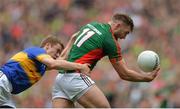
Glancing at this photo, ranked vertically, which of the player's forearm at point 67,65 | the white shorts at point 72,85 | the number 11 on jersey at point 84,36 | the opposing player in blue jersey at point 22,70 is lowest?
the white shorts at point 72,85

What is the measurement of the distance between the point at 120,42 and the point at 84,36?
290 inches

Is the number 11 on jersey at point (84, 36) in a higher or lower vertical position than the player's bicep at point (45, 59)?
higher

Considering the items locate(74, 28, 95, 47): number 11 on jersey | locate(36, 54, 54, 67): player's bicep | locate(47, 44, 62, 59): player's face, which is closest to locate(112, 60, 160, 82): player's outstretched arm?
locate(74, 28, 95, 47): number 11 on jersey

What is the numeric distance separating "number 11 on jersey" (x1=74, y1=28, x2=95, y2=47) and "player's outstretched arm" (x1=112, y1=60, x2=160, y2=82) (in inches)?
19.6

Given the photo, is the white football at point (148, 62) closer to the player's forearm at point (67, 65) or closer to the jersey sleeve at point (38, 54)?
the player's forearm at point (67, 65)

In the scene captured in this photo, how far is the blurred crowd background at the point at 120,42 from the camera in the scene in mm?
17234

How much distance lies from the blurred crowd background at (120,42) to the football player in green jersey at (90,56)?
190 inches

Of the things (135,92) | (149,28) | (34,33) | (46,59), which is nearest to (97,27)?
(46,59)

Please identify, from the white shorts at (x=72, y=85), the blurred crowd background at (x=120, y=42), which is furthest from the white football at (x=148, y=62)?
the blurred crowd background at (x=120, y=42)

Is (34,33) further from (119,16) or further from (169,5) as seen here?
(119,16)

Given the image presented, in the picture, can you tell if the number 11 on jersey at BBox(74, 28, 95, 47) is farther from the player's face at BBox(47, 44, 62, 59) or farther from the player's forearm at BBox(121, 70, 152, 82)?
the player's forearm at BBox(121, 70, 152, 82)

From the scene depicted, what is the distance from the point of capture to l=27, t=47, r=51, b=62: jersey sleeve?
1051cm

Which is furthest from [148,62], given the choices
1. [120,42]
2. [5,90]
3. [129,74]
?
[120,42]

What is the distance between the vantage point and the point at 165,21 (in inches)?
760
